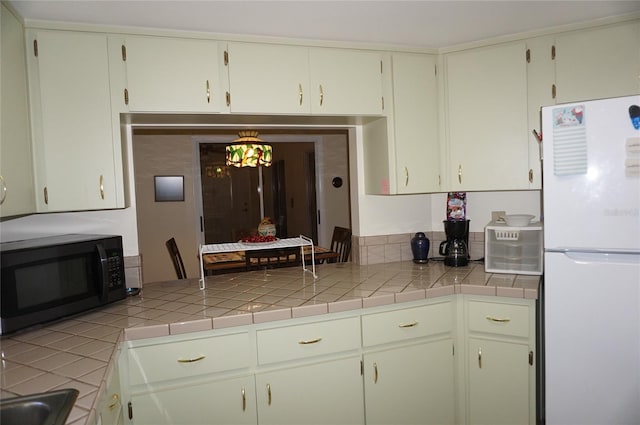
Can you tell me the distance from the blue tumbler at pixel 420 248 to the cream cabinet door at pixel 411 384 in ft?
2.12

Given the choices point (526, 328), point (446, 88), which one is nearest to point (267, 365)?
point (526, 328)

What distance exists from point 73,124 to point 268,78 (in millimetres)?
929

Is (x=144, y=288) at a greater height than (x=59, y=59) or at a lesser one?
lesser

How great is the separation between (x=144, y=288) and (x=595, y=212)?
226 centimetres

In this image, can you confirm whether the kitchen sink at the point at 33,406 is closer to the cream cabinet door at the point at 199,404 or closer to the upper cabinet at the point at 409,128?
the cream cabinet door at the point at 199,404

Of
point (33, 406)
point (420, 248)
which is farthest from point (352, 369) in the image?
point (33, 406)

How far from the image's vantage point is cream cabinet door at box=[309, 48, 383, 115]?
7.38ft

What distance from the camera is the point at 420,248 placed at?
270 centimetres

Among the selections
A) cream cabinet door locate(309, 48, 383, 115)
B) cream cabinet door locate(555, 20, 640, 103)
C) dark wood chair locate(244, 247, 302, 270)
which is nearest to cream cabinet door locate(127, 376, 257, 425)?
cream cabinet door locate(309, 48, 383, 115)

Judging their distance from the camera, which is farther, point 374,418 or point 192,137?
point 192,137

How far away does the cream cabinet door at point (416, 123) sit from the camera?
7.95 feet

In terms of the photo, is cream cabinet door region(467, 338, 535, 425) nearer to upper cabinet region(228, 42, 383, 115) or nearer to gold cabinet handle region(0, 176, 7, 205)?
upper cabinet region(228, 42, 383, 115)

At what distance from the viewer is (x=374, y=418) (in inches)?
80.4

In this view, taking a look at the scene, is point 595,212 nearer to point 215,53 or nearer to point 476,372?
point 476,372
